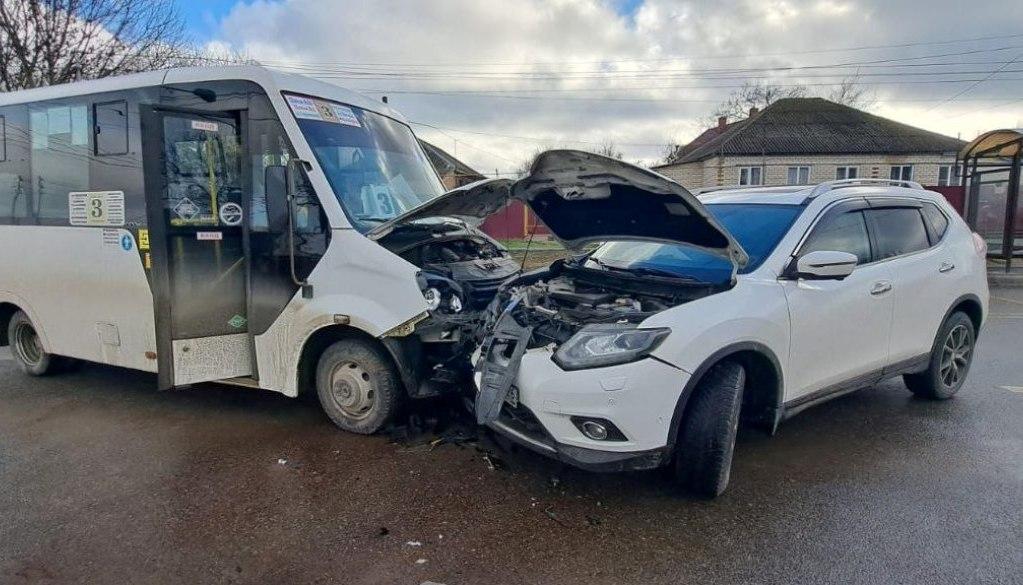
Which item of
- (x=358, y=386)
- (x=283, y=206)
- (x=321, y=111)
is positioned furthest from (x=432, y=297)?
(x=321, y=111)

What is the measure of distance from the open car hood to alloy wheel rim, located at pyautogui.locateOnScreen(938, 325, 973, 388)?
2855 mm

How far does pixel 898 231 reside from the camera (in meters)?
4.68

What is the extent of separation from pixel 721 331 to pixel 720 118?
45501 millimetres

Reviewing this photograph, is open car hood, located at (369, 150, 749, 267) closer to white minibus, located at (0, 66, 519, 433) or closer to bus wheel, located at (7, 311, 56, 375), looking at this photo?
white minibus, located at (0, 66, 519, 433)

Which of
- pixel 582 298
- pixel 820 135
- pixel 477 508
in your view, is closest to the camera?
pixel 477 508

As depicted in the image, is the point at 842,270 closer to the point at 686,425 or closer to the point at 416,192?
the point at 686,425

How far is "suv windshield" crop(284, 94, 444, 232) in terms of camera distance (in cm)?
438

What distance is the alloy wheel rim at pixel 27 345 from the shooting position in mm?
6121

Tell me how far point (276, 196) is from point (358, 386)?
148cm

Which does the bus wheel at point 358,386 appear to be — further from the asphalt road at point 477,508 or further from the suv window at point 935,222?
the suv window at point 935,222

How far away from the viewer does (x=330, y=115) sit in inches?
183

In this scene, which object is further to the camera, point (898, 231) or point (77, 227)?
point (77, 227)

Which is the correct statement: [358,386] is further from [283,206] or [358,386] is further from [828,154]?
[828,154]

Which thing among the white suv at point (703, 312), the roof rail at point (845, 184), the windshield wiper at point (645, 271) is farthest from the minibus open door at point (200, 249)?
the roof rail at point (845, 184)
